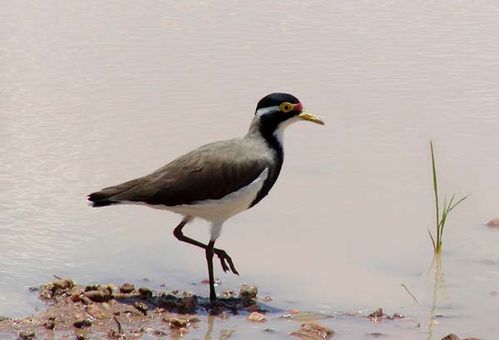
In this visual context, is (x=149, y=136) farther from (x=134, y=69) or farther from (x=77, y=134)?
(x=134, y=69)

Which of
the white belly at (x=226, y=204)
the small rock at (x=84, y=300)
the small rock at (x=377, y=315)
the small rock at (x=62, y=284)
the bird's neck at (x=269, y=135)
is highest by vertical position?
the bird's neck at (x=269, y=135)

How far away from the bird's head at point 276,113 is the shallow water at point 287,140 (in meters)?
0.84

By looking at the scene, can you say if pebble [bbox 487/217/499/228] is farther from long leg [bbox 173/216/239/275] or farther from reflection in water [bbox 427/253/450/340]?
long leg [bbox 173/216/239/275]

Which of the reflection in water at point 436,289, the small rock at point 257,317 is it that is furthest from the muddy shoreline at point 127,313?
the reflection in water at point 436,289

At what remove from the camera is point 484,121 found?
11008 mm

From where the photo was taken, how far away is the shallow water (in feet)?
27.0

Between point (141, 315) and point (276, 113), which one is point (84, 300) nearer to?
point (141, 315)

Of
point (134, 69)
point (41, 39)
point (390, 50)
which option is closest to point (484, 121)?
point (390, 50)

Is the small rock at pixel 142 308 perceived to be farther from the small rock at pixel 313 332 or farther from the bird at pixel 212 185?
the small rock at pixel 313 332

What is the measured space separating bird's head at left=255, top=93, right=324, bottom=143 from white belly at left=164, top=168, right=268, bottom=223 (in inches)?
13.0

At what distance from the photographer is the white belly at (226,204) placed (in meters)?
8.02

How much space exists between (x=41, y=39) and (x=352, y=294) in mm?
6006

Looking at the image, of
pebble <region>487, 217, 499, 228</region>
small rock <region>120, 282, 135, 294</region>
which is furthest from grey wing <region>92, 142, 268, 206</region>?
pebble <region>487, 217, 499, 228</region>

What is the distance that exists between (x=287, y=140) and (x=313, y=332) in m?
3.43
